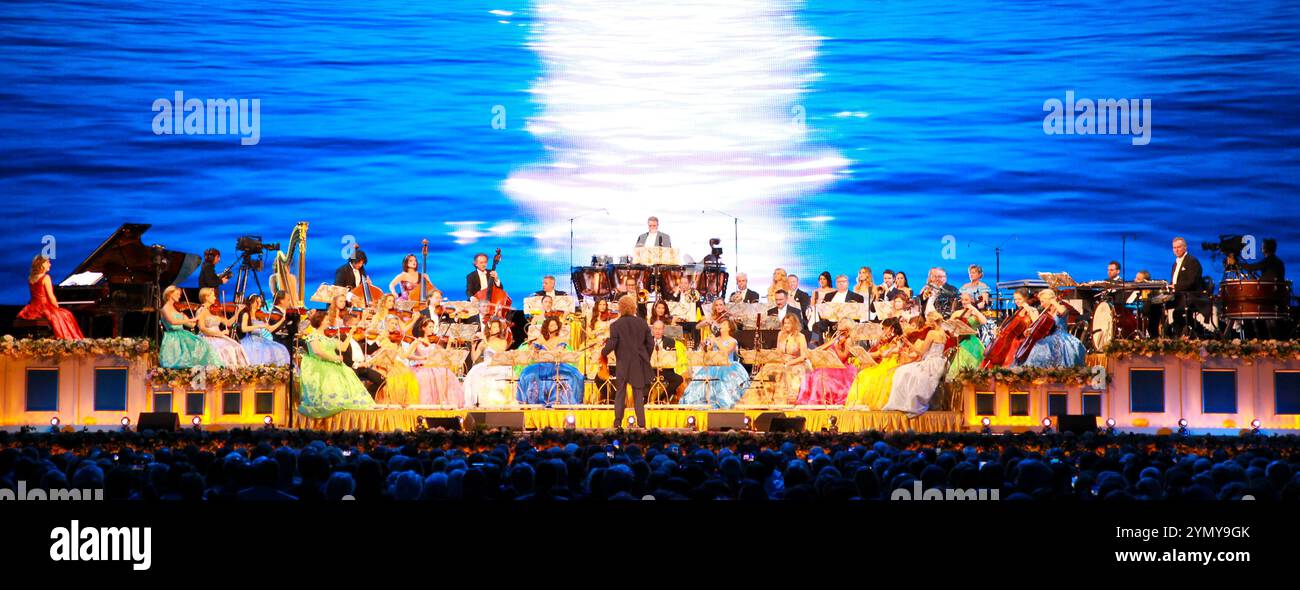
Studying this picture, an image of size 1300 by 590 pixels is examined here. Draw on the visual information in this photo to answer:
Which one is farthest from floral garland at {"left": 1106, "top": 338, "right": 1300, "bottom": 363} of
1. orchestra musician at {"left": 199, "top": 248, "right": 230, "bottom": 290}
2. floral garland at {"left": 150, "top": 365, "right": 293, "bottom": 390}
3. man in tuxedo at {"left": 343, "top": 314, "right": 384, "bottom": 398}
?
orchestra musician at {"left": 199, "top": 248, "right": 230, "bottom": 290}

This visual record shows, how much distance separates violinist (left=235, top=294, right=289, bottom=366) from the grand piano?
2.62 feet

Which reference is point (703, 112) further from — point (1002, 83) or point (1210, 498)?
point (1210, 498)

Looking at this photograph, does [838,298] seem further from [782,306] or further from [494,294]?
[494,294]

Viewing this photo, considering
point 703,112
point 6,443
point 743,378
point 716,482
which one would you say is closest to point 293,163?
point 703,112

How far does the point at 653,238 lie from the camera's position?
1412cm

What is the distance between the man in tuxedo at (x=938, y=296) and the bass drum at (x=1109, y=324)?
1209 millimetres

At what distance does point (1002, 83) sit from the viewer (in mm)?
15812

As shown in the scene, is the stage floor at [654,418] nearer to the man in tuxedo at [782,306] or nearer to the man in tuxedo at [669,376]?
the man in tuxedo at [669,376]

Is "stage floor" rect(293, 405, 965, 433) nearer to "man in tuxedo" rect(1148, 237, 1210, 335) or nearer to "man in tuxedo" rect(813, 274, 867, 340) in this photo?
"man in tuxedo" rect(813, 274, 867, 340)

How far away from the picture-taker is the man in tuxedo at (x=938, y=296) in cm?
1326

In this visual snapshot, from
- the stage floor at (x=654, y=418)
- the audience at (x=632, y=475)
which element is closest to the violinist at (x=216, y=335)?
the stage floor at (x=654, y=418)

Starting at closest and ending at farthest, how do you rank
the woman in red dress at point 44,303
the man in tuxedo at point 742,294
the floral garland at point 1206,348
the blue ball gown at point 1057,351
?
1. the floral garland at point 1206,348
2. the blue ball gown at point 1057,351
3. the man in tuxedo at point 742,294
4. the woman in red dress at point 44,303
